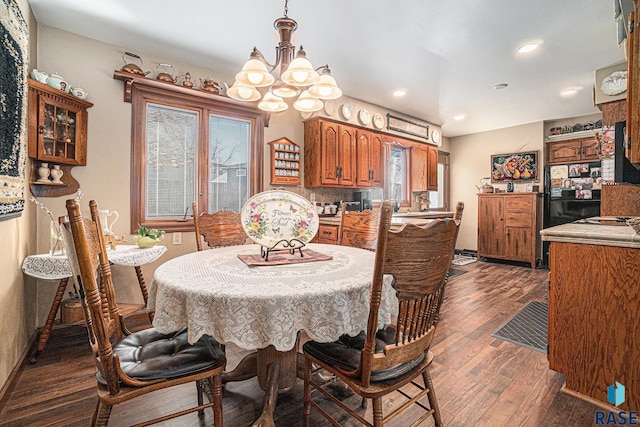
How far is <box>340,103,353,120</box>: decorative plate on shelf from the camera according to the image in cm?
415

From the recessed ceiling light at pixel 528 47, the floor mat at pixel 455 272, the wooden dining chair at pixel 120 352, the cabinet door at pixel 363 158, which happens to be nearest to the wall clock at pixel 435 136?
the cabinet door at pixel 363 158

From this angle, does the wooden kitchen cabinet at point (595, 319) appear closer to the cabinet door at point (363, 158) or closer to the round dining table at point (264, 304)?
the round dining table at point (264, 304)

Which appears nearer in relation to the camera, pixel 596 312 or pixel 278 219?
pixel 596 312

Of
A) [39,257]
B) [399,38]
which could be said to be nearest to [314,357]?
[39,257]

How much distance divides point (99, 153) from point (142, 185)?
0.43 meters

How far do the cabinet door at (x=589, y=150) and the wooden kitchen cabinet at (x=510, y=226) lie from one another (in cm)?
89

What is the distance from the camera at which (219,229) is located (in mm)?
2363

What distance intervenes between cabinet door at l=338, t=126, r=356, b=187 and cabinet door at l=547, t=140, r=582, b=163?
3.92 meters

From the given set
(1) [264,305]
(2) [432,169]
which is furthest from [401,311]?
(2) [432,169]

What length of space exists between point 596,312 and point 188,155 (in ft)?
11.5

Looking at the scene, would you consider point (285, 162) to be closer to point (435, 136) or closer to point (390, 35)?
point (390, 35)

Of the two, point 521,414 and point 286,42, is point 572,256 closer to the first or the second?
point 521,414

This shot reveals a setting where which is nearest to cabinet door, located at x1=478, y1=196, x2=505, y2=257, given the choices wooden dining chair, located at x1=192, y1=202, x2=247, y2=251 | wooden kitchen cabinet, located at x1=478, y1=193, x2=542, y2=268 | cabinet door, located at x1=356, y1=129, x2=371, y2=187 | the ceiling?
wooden kitchen cabinet, located at x1=478, y1=193, x2=542, y2=268

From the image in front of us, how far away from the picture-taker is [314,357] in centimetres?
129
